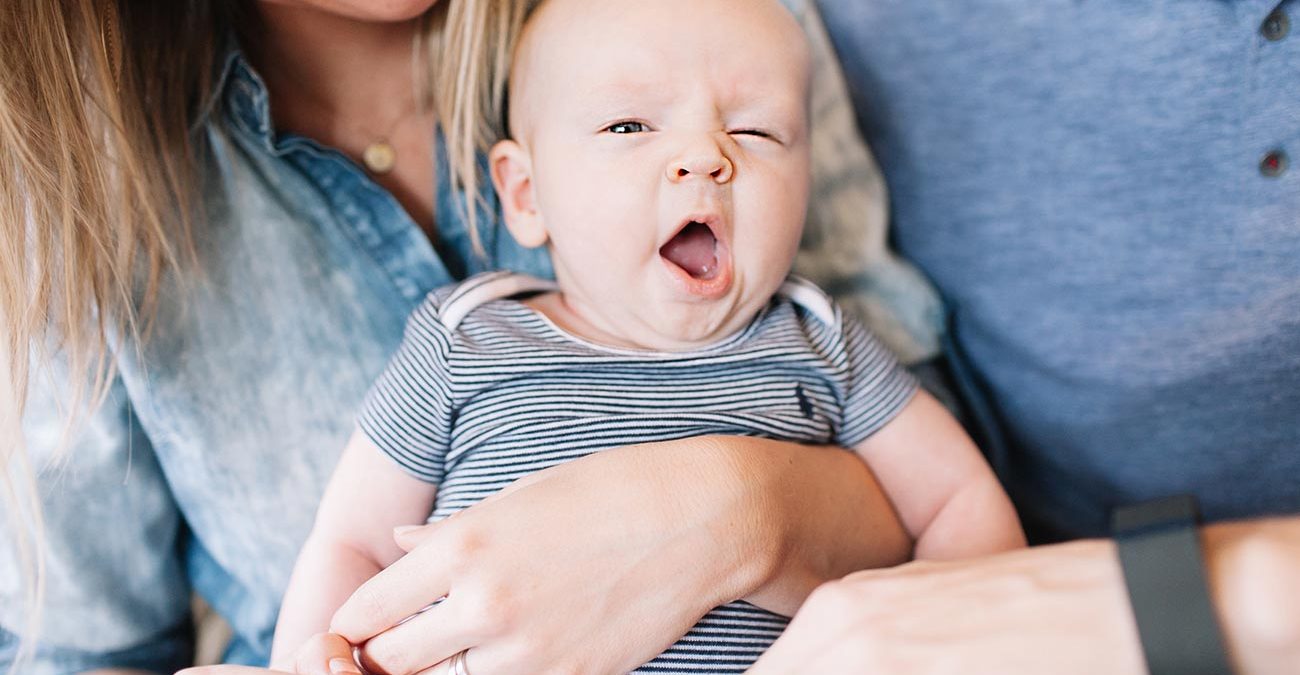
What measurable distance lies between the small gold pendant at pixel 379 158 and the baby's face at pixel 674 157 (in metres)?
0.31

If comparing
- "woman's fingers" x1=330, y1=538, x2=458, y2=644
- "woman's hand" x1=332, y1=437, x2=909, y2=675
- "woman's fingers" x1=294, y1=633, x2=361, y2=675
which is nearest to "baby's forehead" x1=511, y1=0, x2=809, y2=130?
"woman's hand" x1=332, y1=437, x2=909, y2=675

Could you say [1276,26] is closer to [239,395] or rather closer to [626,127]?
[626,127]

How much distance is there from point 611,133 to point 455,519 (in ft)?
1.43

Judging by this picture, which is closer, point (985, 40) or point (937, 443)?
point (937, 443)

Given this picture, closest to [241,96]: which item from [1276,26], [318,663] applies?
[318,663]

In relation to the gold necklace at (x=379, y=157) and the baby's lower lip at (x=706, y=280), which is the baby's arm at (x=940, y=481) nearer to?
the baby's lower lip at (x=706, y=280)

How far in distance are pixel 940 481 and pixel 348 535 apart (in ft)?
2.28

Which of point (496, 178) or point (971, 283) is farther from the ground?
point (496, 178)

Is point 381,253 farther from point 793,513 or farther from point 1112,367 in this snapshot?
point 1112,367

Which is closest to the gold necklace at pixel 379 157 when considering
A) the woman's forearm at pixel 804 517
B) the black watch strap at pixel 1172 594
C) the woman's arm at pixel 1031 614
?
the woman's forearm at pixel 804 517

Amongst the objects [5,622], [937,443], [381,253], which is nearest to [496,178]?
[381,253]

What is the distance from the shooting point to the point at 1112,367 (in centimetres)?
129

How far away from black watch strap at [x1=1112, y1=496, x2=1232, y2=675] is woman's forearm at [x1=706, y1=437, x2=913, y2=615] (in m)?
0.33

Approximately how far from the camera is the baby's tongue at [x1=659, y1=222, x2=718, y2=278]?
1.11 meters
